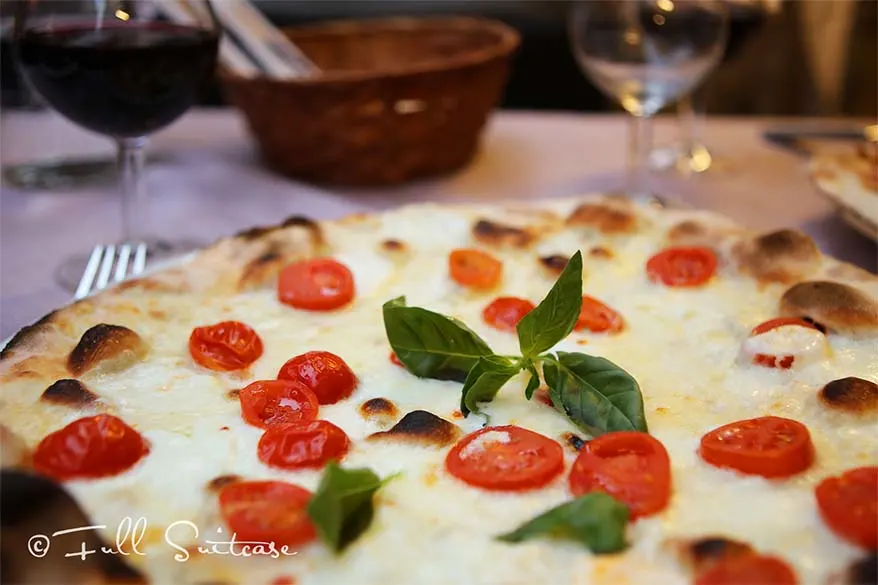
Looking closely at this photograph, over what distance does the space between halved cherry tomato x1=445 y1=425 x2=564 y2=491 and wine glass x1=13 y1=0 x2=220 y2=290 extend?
3.38 ft

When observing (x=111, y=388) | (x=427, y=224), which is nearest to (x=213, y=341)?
(x=111, y=388)

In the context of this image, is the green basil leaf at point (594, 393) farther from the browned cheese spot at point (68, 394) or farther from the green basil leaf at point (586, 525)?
the browned cheese spot at point (68, 394)

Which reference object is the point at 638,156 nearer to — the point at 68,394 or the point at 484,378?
the point at 484,378

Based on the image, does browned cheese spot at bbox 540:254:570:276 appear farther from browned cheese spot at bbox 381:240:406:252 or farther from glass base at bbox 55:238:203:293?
glass base at bbox 55:238:203:293

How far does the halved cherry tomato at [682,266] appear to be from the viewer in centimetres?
157

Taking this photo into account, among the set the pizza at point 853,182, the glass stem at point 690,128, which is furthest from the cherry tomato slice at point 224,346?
the glass stem at point 690,128

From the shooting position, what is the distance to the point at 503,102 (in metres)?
4.59

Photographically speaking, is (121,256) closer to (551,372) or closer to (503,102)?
(551,372)

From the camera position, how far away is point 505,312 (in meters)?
1.47

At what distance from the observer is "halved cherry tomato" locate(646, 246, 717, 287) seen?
157 centimetres

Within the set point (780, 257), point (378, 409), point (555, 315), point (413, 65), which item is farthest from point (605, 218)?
point (413, 65)

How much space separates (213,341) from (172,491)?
0.33 metres

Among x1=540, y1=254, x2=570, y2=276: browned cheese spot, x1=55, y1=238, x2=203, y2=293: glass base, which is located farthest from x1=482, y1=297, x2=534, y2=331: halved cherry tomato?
x1=55, y1=238, x2=203, y2=293: glass base

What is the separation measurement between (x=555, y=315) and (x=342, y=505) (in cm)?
39
